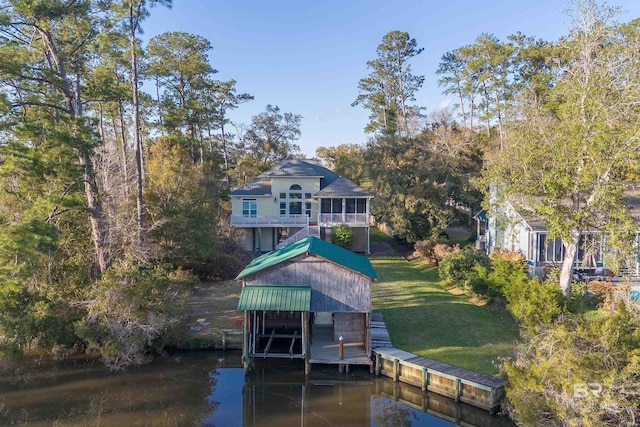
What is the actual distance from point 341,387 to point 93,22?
67.4 ft

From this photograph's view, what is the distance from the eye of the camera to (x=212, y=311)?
65.7ft

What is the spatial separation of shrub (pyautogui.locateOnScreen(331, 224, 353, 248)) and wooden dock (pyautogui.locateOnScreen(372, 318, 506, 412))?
49.2 feet

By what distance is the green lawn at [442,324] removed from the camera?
48.9 feet

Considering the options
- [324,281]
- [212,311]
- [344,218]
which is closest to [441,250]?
[344,218]

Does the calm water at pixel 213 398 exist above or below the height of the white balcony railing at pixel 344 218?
below

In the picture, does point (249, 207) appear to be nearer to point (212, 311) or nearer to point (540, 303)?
point (212, 311)

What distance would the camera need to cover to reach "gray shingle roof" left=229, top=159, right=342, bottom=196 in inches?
1251

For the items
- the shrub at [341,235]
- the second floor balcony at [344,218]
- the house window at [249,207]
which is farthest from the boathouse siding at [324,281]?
the house window at [249,207]

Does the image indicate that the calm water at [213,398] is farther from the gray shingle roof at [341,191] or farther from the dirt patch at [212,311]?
the gray shingle roof at [341,191]

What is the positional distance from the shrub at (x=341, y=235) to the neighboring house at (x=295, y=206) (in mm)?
659

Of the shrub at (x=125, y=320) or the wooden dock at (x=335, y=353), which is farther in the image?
the shrub at (x=125, y=320)

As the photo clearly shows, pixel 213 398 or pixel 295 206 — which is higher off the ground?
pixel 295 206

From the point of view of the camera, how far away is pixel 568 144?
15.3 metres

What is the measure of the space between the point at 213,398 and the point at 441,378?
780 cm
